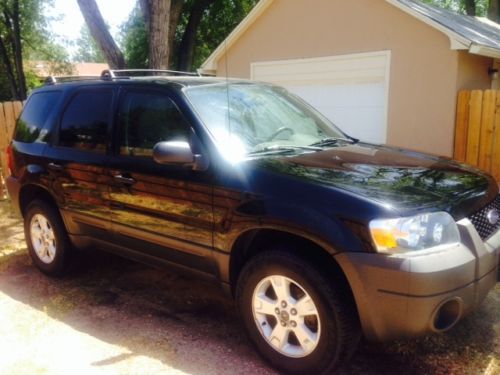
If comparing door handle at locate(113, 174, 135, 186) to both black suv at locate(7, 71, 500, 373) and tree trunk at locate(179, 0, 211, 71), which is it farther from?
tree trunk at locate(179, 0, 211, 71)

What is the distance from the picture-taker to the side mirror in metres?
3.25

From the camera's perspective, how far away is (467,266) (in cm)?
273

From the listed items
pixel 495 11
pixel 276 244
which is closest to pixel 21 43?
pixel 495 11

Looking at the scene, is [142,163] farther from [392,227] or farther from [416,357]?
[416,357]

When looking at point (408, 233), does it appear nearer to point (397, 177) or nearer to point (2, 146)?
point (397, 177)

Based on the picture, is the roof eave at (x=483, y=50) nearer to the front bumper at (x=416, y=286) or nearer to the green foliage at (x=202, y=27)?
the front bumper at (x=416, y=286)

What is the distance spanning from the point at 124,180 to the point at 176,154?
82 cm

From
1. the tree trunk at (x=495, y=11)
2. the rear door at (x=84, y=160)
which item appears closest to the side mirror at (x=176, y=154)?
the rear door at (x=84, y=160)

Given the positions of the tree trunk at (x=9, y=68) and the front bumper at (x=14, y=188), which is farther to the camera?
the tree trunk at (x=9, y=68)

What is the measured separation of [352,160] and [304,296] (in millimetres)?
1041

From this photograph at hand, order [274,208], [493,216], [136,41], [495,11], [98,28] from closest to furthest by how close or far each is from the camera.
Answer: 1. [274,208]
2. [493,216]
3. [98,28]
4. [136,41]
5. [495,11]

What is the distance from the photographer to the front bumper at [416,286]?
2.59 metres

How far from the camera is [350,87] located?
31.8ft

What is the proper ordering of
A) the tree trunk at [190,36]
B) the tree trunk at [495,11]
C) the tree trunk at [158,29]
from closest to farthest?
the tree trunk at [158,29]
the tree trunk at [190,36]
the tree trunk at [495,11]
